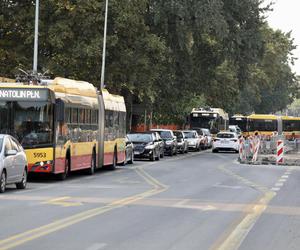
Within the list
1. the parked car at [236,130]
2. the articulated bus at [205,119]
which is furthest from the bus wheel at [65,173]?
the parked car at [236,130]

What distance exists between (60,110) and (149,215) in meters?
9.41

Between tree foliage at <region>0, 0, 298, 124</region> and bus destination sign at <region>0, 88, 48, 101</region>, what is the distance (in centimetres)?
1879

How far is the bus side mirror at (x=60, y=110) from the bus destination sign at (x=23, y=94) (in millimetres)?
418

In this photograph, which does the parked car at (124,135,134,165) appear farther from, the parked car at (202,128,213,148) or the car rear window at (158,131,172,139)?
the parked car at (202,128,213,148)

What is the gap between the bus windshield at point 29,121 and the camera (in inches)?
916

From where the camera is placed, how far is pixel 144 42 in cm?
4512

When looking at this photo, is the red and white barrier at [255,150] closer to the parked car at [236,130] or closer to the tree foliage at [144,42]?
the tree foliage at [144,42]

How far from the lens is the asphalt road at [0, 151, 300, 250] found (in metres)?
11.1

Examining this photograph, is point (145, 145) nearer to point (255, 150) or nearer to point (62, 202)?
point (255, 150)

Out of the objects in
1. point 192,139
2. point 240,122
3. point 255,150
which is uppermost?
point 240,122

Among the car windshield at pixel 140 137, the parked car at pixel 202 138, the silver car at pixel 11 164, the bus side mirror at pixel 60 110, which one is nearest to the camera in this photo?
the silver car at pixel 11 164

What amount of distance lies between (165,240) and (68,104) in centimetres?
1419

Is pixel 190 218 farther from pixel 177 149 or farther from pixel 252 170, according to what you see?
pixel 177 149

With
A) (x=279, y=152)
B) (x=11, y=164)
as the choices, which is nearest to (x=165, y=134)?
(x=279, y=152)
